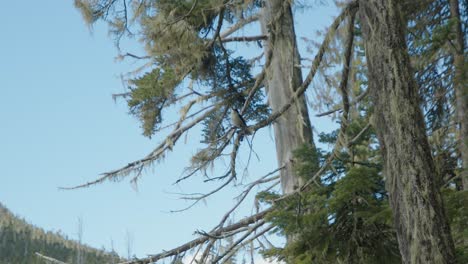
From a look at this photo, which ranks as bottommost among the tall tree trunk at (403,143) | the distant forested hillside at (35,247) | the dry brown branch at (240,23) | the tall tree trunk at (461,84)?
the tall tree trunk at (403,143)

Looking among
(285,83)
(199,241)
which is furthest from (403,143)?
(285,83)

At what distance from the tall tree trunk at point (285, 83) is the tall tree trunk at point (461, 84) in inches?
64.4

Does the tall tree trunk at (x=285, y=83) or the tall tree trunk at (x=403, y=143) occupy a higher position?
the tall tree trunk at (x=285, y=83)

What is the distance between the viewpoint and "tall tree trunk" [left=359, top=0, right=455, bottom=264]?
3812 millimetres

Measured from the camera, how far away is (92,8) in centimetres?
736

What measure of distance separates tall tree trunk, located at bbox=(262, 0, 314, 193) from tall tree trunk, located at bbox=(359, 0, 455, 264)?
9.41 ft

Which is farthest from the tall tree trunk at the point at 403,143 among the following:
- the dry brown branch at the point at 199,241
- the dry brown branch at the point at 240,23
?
the dry brown branch at the point at 240,23

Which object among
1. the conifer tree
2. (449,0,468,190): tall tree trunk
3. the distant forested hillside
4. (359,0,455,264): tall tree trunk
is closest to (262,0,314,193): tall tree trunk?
the conifer tree

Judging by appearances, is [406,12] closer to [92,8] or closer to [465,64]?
[465,64]

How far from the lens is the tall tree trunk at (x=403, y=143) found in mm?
3812

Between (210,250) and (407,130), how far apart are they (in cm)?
356

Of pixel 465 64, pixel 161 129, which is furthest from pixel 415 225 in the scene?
pixel 161 129

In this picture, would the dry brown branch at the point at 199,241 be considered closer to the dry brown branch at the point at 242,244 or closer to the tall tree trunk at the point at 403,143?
the dry brown branch at the point at 242,244

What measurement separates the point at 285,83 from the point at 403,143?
12.2 feet
